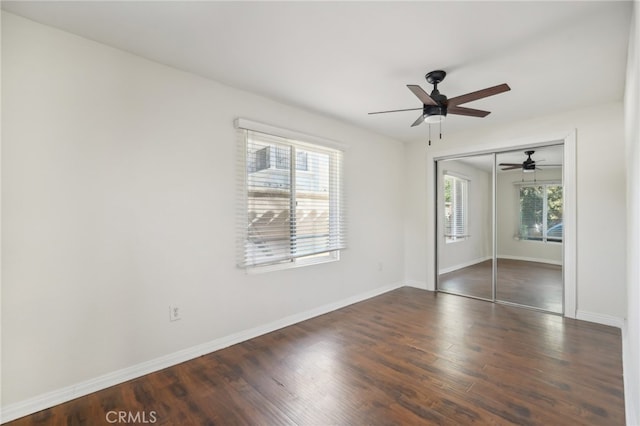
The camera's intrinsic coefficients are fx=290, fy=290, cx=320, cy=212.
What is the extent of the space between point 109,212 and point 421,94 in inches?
99.9

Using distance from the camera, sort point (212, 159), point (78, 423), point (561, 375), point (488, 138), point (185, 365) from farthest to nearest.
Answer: point (488, 138) → point (212, 159) → point (185, 365) → point (561, 375) → point (78, 423)

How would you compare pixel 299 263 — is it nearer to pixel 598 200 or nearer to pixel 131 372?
pixel 131 372

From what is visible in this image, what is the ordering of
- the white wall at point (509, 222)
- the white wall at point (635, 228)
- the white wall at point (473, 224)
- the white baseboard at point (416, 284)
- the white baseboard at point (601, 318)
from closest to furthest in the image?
the white wall at point (635, 228), the white baseboard at point (601, 318), the white wall at point (509, 222), the white wall at point (473, 224), the white baseboard at point (416, 284)

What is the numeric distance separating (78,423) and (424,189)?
15.4 feet

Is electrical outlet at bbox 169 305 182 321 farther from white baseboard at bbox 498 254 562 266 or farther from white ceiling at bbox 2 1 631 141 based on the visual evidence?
white baseboard at bbox 498 254 562 266

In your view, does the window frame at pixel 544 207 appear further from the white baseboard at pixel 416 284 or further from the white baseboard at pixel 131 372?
the white baseboard at pixel 131 372

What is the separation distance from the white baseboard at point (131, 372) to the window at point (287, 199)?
66cm

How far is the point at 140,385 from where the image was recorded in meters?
2.14

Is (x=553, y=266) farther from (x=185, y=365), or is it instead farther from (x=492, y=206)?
(x=185, y=365)

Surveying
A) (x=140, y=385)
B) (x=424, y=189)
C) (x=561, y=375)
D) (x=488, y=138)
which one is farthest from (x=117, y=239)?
(x=488, y=138)

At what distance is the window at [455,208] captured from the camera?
4617 mm

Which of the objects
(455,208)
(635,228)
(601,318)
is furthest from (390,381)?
(455,208)

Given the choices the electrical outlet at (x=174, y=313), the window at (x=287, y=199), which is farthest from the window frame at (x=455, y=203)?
the electrical outlet at (x=174, y=313)

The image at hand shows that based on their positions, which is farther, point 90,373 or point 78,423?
point 90,373
